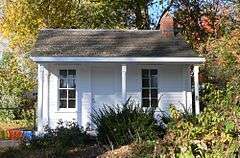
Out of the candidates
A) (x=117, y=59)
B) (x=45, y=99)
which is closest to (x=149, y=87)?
(x=117, y=59)

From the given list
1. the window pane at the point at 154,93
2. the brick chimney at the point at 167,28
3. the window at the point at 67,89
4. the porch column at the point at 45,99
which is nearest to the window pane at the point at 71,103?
the window at the point at 67,89

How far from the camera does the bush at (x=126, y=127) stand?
12336 millimetres

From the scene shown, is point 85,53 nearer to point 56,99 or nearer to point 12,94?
point 56,99

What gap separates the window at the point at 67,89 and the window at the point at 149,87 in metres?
2.95

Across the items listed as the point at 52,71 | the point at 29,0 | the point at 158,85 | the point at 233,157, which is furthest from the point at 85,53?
the point at 233,157

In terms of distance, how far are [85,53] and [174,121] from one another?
40.1 ft

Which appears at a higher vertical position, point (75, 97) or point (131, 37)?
point (131, 37)

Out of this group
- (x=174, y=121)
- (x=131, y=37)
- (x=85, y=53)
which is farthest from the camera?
(x=131, y=37)

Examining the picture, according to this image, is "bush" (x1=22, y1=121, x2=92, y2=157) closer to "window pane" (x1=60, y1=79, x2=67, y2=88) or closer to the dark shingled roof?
the dark shingled roof

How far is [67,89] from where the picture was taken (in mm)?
21750

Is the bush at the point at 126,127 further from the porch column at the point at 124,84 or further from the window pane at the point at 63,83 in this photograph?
the window pane at the point at 63,83

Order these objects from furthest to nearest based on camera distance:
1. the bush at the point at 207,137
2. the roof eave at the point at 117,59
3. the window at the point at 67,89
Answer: the window at the point at 67,89 < the roof eave at the point at 117,59 < the bush at the point at 207,137

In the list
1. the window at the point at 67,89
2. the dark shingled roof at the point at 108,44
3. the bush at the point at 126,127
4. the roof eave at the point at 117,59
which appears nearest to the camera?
the bush at the point at 126,127

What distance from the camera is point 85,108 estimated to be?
71.5ft
